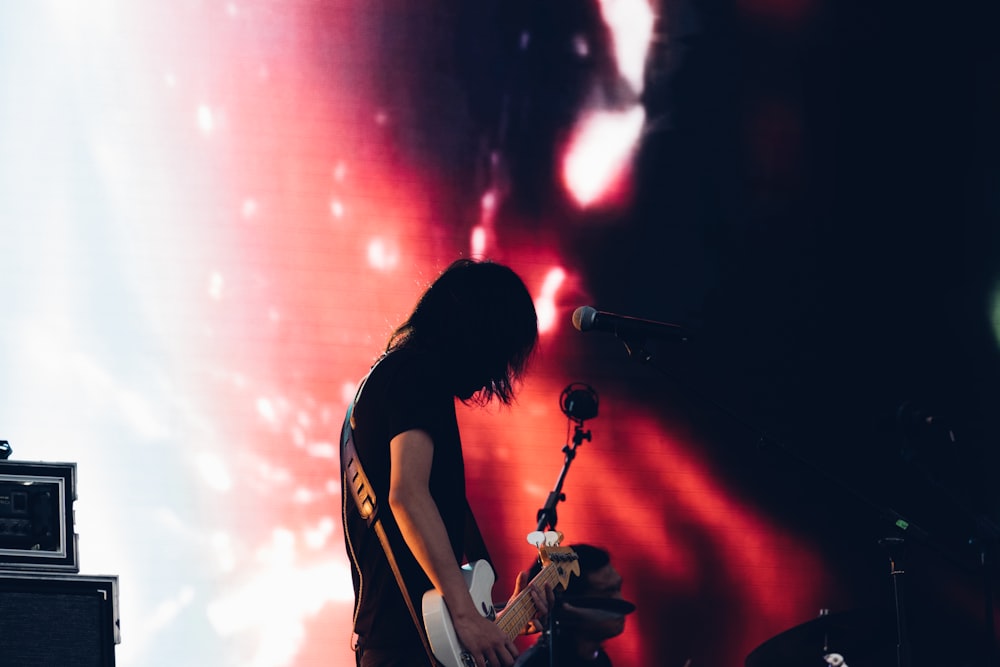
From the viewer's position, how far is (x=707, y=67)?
12.8 ft

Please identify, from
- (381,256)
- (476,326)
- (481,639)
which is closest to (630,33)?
(381,256)

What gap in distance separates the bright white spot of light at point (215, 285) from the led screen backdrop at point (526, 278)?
0.08ft

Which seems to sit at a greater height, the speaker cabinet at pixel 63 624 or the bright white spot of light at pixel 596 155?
the bright white spot of light at pixel 596 155

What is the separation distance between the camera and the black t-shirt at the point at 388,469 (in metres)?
1.91

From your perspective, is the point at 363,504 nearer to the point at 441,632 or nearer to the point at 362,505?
the point at 362,505

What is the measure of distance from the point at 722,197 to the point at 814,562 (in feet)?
4.95

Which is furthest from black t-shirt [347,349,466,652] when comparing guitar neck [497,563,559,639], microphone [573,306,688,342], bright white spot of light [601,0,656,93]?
bright white spot of light [601,0,656,93]

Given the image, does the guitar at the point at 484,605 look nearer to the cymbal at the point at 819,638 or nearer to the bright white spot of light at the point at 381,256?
the cymbal at the point at 819,638

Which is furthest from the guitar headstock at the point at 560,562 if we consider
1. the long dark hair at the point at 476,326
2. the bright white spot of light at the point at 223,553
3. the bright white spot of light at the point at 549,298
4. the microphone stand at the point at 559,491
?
the bright white spot of light at the point at 223,553

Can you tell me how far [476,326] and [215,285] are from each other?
1.78 metres

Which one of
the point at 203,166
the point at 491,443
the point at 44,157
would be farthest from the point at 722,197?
the point at 44,157

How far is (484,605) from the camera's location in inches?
79.4

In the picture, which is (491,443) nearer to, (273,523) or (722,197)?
(273,523)

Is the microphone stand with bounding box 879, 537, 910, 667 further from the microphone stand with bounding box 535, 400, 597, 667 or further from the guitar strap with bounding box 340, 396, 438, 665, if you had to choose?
the guitar strap with bounding box 340, 396, 438, 665
